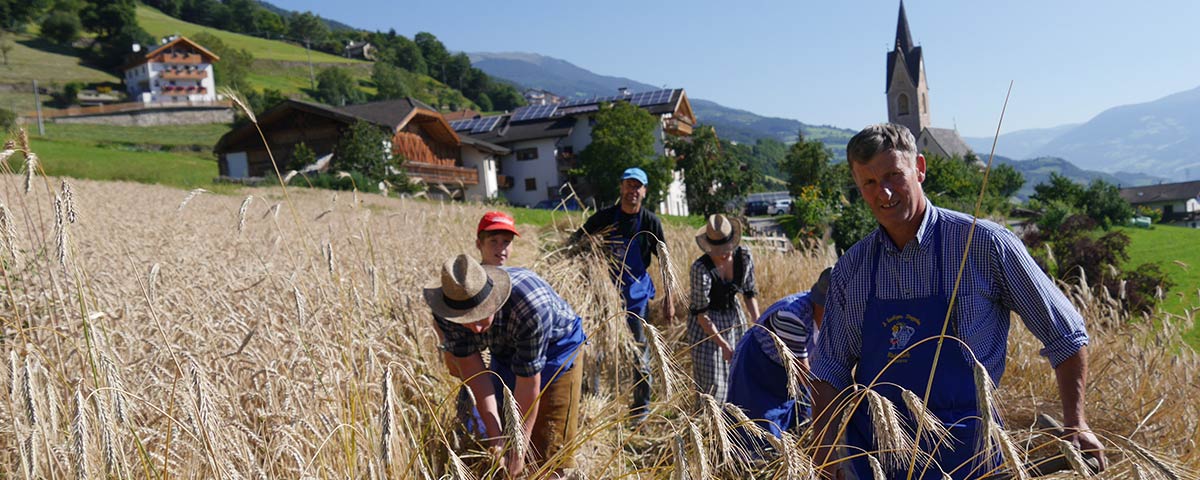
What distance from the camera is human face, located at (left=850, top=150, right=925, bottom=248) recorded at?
178 centimetres

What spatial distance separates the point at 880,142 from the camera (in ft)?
5.84


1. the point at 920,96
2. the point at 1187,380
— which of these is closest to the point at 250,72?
the point at 920,96

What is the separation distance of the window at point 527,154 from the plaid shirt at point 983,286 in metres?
41.3

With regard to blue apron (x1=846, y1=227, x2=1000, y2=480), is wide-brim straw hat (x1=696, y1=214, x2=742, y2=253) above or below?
above

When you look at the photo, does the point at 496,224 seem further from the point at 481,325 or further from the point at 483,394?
the point at 483,394

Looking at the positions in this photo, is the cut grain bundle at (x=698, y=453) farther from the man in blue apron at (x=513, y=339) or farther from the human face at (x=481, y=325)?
the human face at (x=481, y=325)

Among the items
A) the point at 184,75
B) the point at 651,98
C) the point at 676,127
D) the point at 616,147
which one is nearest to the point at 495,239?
the point at 616,147

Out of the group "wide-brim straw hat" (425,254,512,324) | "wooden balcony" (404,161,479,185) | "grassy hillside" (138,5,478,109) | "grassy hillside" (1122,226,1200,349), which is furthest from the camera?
"grassy hillside" (138,5,478,109)

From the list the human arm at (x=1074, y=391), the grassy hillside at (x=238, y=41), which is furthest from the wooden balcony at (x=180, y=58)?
the human arm at (x=1074, y=391)

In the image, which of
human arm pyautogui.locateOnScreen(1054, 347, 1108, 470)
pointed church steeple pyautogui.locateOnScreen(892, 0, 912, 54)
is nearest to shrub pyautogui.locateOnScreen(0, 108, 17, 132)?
human arm pyautogui.locateOnScreen(1054, 347, 1108, 470)

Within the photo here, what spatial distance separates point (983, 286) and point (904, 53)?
109 m

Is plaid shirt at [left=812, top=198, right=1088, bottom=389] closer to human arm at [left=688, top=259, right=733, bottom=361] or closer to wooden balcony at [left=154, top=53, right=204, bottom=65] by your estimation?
human arm at [left=688, top=259, right=733, bottom=361]

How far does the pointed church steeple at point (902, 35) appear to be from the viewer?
98.7 metres

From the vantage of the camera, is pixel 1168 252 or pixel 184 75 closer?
pixel 1168 252
